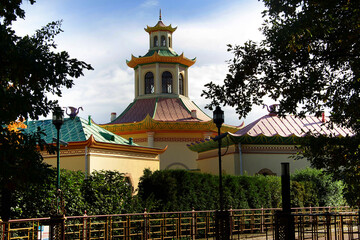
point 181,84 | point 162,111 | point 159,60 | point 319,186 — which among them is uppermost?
point 159,60

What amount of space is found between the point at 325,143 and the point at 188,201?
385 inches

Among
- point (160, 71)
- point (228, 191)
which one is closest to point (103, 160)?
point (228, 191)

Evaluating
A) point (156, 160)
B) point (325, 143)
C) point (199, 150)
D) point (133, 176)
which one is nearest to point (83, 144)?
point (133, 176)

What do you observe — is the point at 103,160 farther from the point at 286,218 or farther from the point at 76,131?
the point at 286,218

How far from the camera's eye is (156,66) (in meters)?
43.6

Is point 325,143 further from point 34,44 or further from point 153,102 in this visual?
point 153,102

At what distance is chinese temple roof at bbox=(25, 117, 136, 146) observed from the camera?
26.4 meters

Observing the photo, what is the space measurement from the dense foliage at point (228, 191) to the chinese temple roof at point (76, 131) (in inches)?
264

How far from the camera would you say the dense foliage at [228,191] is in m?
20.1

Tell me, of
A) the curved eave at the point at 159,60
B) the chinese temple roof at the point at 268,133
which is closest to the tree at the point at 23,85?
the chinese temple roof at the point at 268,133

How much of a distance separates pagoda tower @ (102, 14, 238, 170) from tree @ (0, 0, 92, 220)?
3069 centimetres

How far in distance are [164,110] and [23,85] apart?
3355 cm

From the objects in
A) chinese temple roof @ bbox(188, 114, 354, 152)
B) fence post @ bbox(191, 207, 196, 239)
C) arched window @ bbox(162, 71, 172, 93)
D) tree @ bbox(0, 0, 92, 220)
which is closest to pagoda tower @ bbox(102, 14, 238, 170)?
arched window @ bbox(162, 71, 172, 93)

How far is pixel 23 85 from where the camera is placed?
8.63 meters
